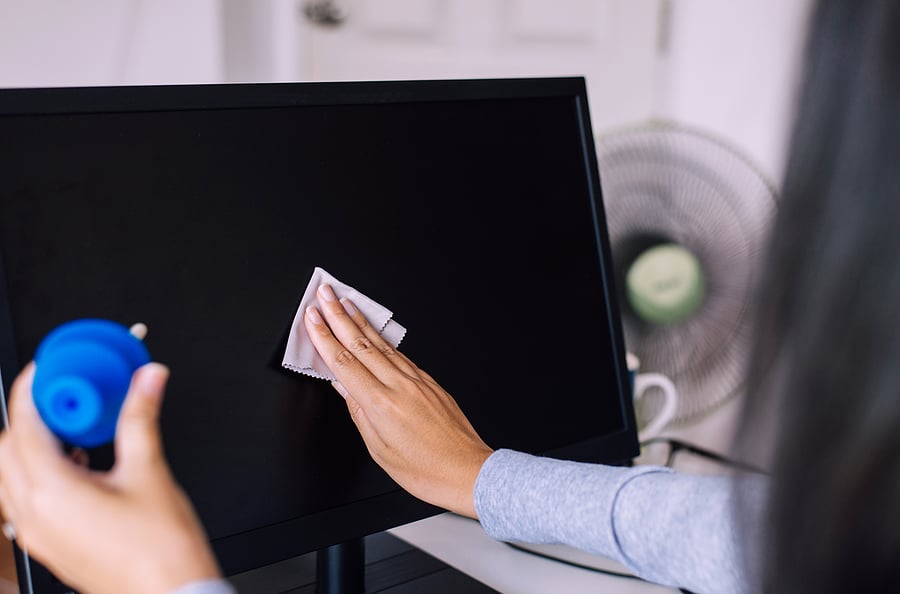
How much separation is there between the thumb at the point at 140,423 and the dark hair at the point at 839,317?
273mm

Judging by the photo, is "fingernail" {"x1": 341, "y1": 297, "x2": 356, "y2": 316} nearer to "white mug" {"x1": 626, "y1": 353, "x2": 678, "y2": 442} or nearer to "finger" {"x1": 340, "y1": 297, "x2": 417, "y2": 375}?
"finger" {"x1": 340, "y1": 297, "x2": 417, "y2": 375}

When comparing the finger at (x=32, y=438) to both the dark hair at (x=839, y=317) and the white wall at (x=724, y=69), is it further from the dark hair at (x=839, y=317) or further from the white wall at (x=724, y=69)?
the white wall at (x=724, y=69)

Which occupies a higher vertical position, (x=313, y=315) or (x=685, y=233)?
(x=685, y=233)

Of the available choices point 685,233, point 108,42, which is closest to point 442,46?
point 108,42

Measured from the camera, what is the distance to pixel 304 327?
2.00 ft

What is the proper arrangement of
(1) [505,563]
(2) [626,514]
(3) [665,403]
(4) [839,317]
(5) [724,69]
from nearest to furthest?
(4) [839,317] → (2) [626,514] → (1) [505,563] → (3) [665,403] → (5) [724,69]

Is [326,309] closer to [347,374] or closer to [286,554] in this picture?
[347,374]

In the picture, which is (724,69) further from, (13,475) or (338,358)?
(13,475)

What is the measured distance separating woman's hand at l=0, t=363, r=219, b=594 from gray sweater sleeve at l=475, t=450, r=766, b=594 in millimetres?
271

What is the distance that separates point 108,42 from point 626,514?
41.4 inches

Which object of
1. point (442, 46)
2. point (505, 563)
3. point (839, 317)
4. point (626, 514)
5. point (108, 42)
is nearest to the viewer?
point (839, 317)

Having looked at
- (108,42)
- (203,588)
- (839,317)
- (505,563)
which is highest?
(108,42)

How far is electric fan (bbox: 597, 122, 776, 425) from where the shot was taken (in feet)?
3.52

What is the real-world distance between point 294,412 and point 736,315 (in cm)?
67
